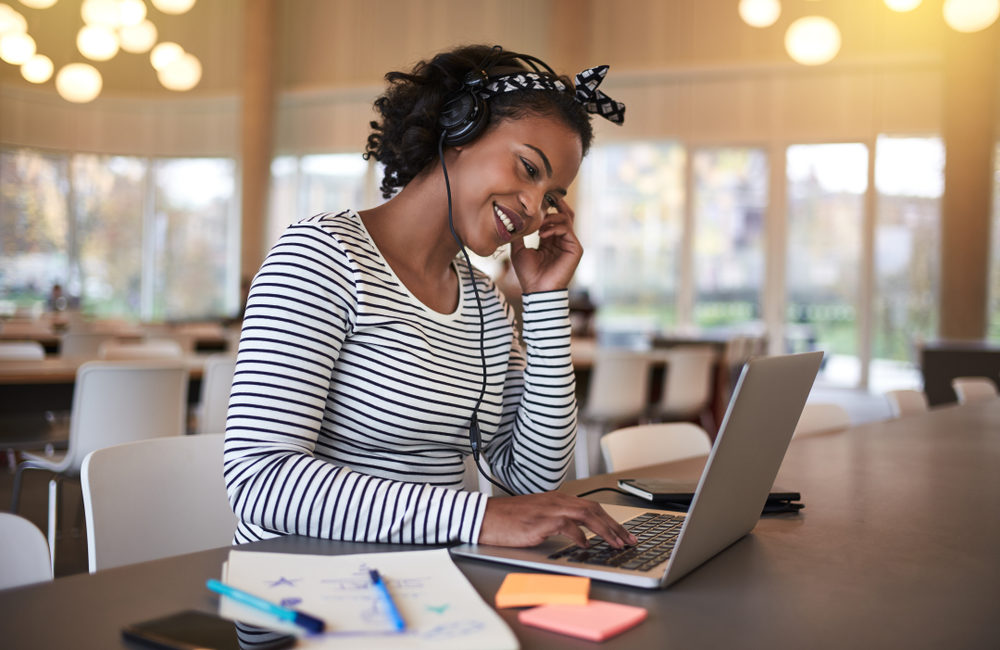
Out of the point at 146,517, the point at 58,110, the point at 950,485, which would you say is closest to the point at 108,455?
the point at 146,517

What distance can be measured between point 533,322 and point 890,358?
802cm

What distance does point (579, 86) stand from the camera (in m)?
1.42

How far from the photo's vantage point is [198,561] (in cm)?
91

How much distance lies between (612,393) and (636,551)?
3871 mm

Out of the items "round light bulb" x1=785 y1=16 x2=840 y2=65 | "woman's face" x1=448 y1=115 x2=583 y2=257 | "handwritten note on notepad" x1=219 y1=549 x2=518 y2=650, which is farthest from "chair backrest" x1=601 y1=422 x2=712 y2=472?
"round light bulb" x1=785 y1=16 x2=840 y2=65

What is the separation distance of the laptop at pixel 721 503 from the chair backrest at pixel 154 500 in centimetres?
62

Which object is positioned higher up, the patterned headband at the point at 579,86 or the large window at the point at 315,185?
the large window at the point at 315,185

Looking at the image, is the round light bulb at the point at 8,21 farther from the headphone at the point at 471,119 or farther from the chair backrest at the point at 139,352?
the headphone at the point at 471,119

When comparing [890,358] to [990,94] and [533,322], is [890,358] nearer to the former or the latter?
[990,94]

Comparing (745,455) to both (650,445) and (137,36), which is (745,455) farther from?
(137,36)

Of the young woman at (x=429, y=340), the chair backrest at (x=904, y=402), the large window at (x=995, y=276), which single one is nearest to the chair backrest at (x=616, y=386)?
the chair backrest at (x=904, y=402)

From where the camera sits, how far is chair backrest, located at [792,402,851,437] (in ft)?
8.12

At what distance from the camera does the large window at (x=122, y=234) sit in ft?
33.8

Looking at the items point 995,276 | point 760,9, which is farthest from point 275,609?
point 995,276
